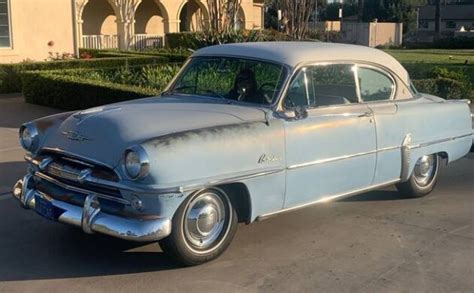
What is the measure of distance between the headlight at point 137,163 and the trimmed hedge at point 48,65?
12731 millimetres

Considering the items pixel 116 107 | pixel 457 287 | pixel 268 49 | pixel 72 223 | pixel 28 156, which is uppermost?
pixel 268 49

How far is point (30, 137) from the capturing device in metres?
5.38

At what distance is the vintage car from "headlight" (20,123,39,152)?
0.01 meters

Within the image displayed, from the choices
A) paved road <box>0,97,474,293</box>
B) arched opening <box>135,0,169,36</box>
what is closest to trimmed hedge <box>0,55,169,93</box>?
paved road <box>0,97,474,293</box>

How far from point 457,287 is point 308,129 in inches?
67.2

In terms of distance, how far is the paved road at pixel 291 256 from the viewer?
14.8ft

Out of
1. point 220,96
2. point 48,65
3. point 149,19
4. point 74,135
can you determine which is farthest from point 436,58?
point 74,135

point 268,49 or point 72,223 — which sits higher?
point 268,49

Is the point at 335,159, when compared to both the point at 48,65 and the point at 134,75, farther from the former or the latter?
the point at 48,65

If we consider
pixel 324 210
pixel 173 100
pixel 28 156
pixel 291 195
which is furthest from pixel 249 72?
pixel 28 156

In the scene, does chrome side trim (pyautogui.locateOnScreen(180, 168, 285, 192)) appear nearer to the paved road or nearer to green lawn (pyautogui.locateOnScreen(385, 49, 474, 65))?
the paved road

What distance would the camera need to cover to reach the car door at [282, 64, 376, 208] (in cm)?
527

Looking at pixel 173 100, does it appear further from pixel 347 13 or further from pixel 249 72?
pixel 347 13

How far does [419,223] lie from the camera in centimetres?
594
